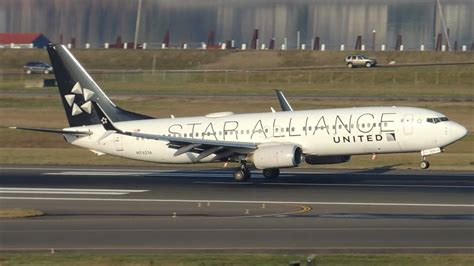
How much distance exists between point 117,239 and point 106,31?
97.0m

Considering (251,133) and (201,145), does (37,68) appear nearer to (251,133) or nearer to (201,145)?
(251,133)

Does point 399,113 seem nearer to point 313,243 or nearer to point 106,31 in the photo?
point 313,243

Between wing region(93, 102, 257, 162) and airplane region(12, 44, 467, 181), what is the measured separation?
1.7 inches

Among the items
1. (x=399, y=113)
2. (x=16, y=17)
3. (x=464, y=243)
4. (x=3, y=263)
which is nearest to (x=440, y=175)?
(x=399, y=113)

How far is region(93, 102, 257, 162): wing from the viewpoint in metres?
46.9

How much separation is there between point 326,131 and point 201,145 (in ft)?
17.8

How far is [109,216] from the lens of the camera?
35.5m

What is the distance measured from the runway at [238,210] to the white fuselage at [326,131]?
143 cm

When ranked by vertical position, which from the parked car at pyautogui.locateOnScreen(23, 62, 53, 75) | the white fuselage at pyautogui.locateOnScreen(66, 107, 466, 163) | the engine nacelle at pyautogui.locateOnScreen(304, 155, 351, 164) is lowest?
the engine nacelle at pyautogui.locateOnScreen(304, 155, 351, 164)

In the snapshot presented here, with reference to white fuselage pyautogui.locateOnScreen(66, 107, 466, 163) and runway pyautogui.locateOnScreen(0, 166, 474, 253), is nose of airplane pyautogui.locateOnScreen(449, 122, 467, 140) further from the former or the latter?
runway pyautogui.locateOnScreen(0, 166, 474, 253)

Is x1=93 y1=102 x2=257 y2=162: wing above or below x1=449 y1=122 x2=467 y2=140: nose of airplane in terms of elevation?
below

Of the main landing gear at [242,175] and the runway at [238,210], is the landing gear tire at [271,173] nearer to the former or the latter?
the runway at [238,210]

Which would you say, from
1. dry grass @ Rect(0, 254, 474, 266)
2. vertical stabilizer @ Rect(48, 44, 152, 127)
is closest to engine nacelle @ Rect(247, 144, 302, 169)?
vertical stabilizer @ Rect(48, 44, 152, 127)

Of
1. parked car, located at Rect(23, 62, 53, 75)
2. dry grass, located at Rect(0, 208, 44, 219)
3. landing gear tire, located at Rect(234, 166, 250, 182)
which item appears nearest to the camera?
dry grass, located at Rect(0, 208, 44, 219)
